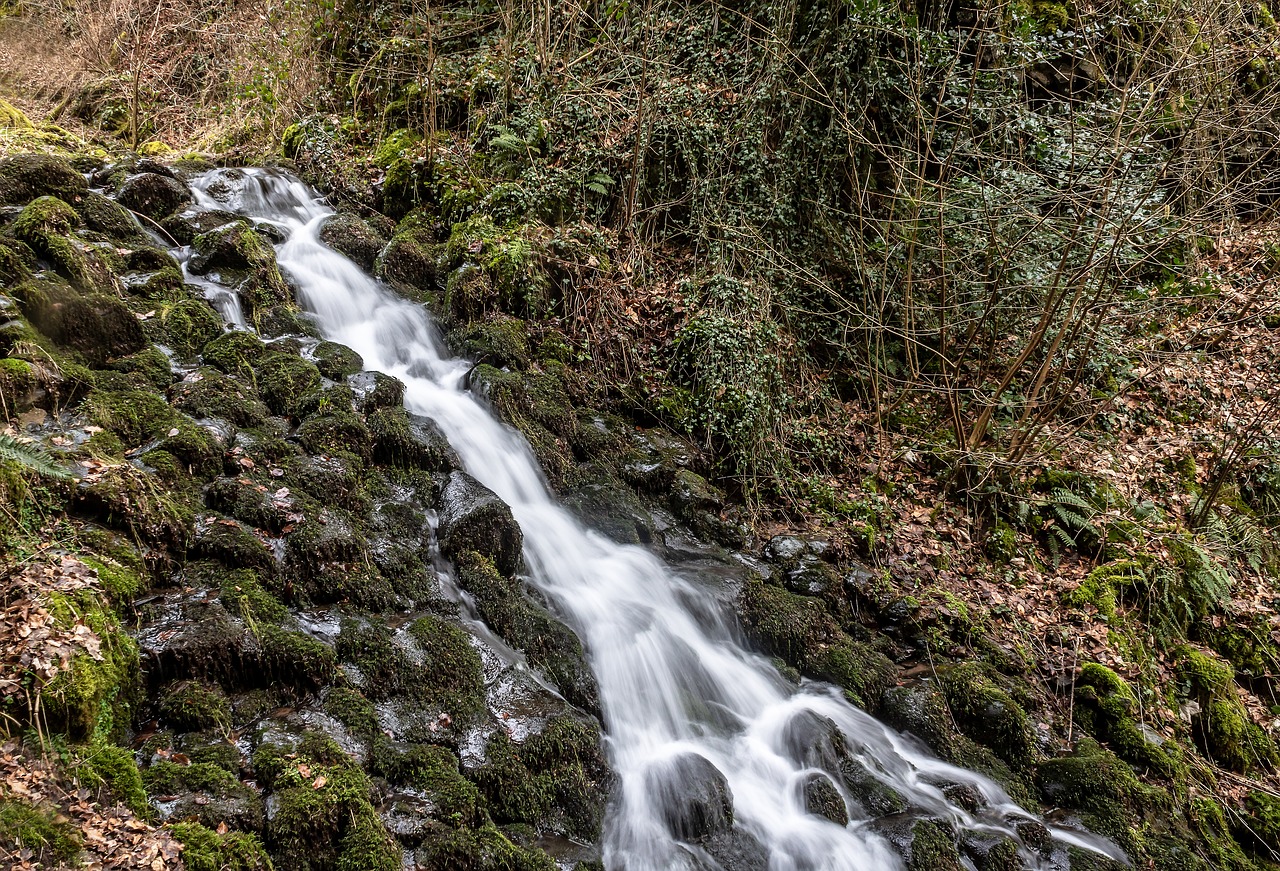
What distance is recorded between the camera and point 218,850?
269 cm

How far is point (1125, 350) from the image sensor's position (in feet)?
28.3

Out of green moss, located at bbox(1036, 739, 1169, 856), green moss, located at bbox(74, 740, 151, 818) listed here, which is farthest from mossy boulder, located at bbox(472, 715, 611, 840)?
green moss, located at bbox(1036, 739, 1169, 856)

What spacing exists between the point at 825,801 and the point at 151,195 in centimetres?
805

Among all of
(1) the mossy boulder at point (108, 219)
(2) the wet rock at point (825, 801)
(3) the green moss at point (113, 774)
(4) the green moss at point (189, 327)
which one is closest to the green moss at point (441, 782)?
(3) the green moss at point (113, 774)

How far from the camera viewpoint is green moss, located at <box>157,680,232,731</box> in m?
3.20

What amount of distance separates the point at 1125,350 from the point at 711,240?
5152 mm

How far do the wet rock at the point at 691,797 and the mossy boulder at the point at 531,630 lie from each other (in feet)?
2.10

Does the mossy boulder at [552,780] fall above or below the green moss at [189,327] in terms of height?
below

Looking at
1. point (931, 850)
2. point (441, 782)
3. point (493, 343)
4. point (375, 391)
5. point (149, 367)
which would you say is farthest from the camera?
point (493, 343)

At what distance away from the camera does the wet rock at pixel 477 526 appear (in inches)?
201

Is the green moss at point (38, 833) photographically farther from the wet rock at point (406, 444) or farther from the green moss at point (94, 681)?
the wet rock at point (406, 444)

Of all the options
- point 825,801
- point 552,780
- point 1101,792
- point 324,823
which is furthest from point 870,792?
point 324,823

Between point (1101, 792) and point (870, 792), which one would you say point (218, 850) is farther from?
point (1101, 792)

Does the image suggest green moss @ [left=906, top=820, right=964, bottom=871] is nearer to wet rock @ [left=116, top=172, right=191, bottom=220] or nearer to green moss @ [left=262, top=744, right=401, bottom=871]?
green moss @ [left=262, top=744, right=401, bottom=871]
